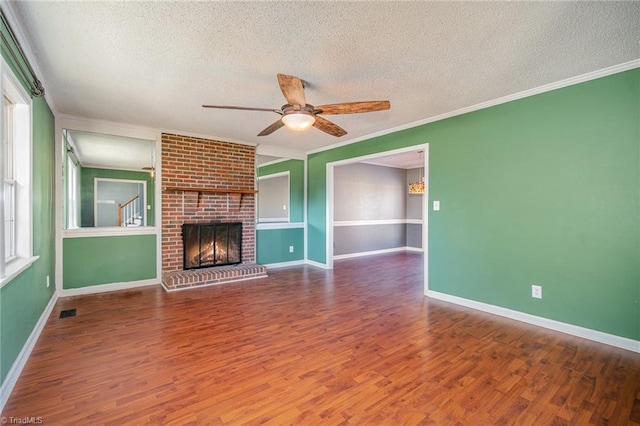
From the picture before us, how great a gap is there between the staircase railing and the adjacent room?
5.47 feet

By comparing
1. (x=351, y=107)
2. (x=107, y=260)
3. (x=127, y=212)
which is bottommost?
(x=107, y=260)

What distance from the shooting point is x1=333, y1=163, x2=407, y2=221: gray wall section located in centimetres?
721

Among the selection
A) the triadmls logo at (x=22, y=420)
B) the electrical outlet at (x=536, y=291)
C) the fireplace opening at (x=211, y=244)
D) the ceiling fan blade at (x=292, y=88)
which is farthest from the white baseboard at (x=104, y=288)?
the electrical outlet at (x=536, y=291)

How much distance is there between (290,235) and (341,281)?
177 cm

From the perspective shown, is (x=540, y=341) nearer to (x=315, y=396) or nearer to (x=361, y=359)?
(x=361, y=359)

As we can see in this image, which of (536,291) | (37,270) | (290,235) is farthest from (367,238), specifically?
(37,270)

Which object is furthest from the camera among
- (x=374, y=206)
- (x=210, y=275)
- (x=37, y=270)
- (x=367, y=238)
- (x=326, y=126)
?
(x=374, y=206)

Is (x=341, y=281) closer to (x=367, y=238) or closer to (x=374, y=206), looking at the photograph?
(x=367, y=238)

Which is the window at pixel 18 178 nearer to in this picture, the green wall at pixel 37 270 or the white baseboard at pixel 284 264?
the green wall at pixel 37 270

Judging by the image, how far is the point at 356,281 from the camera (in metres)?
4.98


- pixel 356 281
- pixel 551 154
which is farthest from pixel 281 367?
pixel 551 154

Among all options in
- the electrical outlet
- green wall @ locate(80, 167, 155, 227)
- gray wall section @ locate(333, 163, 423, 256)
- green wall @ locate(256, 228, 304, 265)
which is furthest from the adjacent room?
gray wall section @ locate(333, 163, 423, 256)

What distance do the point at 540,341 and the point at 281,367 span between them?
93.3 inches

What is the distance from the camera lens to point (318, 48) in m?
2.30
